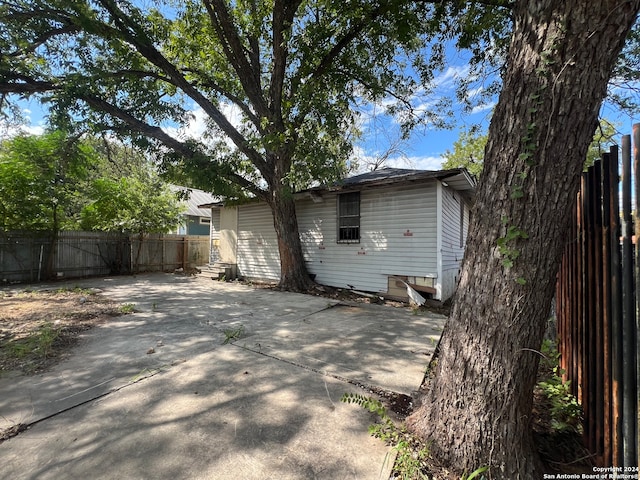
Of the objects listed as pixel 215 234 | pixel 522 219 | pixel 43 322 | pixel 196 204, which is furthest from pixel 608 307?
pixel 196 204

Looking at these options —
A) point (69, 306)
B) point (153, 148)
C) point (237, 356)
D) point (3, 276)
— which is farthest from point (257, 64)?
point (3, 276)

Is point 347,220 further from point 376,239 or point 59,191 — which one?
point 59,191

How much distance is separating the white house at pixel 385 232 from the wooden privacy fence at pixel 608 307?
4677mm

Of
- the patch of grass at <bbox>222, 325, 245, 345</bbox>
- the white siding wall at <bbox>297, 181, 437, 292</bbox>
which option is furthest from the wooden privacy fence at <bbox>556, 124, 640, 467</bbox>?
the white siding wall at <bbox>297, 181, 437, 292</bbox>

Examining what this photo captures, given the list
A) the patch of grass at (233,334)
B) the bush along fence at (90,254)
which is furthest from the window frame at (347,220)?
the bush along fence at (90,254)

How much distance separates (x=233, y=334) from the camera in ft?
14.4

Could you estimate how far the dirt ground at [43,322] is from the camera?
3.51 metres

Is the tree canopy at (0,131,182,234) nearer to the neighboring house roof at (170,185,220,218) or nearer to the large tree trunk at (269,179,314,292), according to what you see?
the large tree trunk at (269,179,314,292)

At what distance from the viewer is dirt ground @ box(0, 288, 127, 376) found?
11.5 feet

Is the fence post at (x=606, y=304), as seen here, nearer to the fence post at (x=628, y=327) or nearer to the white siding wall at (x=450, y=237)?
the fence post at (x=628, y=327)

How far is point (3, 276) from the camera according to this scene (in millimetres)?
9422

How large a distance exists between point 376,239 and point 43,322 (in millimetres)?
6973

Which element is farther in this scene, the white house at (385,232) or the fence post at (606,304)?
the white house at (385,232)

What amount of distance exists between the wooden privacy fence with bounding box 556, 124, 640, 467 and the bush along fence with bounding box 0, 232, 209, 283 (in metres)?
13.8
